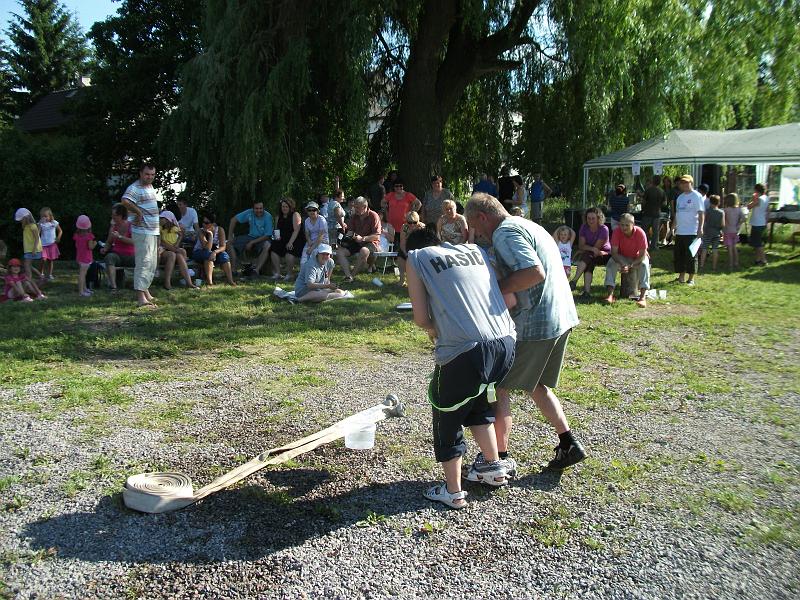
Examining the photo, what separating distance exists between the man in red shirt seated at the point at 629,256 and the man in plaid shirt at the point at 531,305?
21.4 feet

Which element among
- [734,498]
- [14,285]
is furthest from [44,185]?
[734,498]

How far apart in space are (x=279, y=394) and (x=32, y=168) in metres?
13.2

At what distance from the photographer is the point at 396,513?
4117 mm

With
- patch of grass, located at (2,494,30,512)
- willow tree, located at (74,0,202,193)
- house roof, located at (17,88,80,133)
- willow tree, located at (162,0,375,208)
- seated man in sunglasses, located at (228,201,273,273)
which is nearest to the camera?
patch of grass, located at (2,494,30,512)

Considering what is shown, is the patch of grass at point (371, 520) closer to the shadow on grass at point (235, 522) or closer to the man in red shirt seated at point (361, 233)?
the shadow on grass at point (235, 522)

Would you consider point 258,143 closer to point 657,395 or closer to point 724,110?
point 657,395

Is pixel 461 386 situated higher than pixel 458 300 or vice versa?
pixel 458 300

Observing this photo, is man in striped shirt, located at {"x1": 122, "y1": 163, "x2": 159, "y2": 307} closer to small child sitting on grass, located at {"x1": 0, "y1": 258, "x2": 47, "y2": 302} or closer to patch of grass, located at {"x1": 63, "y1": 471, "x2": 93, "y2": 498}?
small child sitting on grass, located at {"x1": 0, "y1": 258, "x2": 47, "y2": 302}

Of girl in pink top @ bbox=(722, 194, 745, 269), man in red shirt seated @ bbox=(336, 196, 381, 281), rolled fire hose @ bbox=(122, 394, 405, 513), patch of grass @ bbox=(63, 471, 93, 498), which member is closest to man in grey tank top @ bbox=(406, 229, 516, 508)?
rolled fire hose @ bbox=(122, 394, 405, 513)

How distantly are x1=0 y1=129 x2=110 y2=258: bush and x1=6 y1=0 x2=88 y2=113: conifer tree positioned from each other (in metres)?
20.9

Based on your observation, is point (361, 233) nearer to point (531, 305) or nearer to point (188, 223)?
point (188, 223)

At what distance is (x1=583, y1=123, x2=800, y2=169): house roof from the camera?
1503cm

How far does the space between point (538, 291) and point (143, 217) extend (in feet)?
22.3

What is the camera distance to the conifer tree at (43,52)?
35094 millimetres
